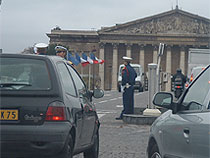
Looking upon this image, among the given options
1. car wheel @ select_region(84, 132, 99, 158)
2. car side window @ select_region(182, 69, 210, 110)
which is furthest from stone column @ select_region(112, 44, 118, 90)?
car side window @ select_region(182, 69, 210, 110)

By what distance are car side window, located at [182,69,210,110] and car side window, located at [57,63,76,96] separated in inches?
61.2

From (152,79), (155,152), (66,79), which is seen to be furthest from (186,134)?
(152,79)

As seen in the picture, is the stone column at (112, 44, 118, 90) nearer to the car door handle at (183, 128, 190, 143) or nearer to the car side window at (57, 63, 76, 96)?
the car side window at (57, 63, 76, 96)

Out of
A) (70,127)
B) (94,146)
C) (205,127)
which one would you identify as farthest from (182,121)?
(94,146)

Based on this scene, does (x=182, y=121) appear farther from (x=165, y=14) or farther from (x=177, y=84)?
(x=165, y=14)

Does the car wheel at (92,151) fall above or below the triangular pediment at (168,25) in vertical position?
below

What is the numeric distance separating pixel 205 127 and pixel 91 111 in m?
3.53

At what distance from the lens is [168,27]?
102812 mm

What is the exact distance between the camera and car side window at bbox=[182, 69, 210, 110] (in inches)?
206

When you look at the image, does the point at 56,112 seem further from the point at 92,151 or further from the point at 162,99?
the point at 92,151

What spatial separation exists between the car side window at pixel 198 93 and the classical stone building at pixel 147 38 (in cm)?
9529

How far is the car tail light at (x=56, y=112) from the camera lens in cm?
621

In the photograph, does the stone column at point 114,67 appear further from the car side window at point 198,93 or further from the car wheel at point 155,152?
the car side window at point 198,93

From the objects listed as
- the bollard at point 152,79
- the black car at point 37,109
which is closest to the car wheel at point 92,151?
the black car at point 37,109
